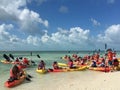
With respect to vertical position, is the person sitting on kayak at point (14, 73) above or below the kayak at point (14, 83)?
above

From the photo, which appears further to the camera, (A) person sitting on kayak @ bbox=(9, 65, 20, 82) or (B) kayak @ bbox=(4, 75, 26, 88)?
(A) person sitting on kayak @ bbox=(9, 65, 20, 82)

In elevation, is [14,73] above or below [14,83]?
above

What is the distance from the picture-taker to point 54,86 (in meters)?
19.0

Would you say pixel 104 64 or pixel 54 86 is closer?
pixel 54 86

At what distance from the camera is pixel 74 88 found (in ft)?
56.6

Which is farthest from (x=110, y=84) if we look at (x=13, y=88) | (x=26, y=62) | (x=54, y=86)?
(x=26, y=62)

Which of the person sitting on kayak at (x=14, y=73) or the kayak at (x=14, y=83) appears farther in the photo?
the person sitting on kayak at (x=14, y=73)

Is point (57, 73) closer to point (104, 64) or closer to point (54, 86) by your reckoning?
point (104, 64)

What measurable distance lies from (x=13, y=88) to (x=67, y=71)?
9818 millimetres

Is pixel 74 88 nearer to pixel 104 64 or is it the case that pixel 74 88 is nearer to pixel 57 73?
pixel 57 73

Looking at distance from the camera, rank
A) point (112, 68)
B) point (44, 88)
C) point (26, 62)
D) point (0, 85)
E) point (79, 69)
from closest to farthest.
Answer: point (44, 88), point (0, 85), point (112, 68), point (79, 69), point (26, 62)

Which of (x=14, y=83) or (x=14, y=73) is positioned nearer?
(x=14, y=83)

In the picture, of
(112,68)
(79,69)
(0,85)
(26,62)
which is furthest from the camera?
(26,62)

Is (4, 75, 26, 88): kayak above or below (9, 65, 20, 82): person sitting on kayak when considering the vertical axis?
below
